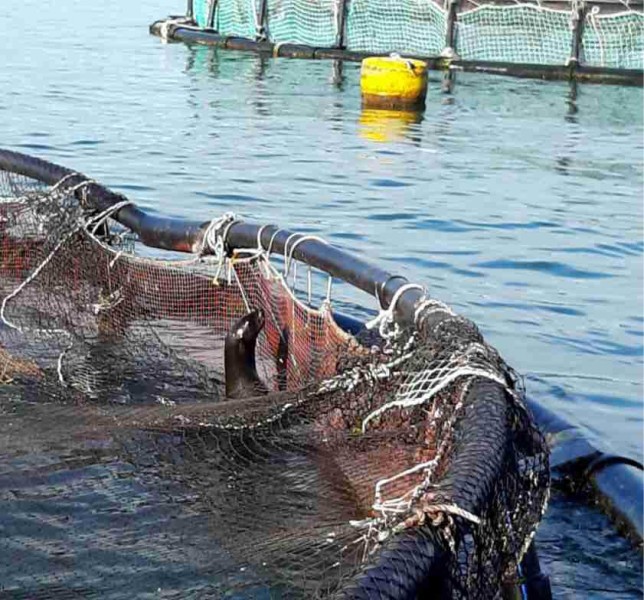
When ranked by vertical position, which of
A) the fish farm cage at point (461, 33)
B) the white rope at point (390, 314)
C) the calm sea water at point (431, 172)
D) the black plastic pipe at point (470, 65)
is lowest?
the calm sea water at point (431, 172)

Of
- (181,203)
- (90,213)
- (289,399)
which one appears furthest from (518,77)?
(289,399)

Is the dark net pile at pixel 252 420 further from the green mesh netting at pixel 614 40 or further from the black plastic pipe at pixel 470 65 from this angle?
the green mesh netting at pixel 614 40

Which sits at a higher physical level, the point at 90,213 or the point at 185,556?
the point at 90,213

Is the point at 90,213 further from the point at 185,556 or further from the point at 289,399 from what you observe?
the point at 185,556

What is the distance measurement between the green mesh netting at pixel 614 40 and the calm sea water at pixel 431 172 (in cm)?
204

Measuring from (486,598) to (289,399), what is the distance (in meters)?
1.75

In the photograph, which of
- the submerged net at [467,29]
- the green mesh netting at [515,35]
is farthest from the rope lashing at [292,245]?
the green mesh netting at [515,35]

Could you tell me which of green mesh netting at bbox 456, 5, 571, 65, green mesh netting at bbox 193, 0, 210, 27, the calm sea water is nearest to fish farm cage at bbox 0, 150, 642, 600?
→ the calm sea water

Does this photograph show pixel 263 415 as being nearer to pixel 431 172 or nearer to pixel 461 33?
pixel 431 172

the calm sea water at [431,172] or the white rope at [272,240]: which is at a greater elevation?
the white rope at [272,240]

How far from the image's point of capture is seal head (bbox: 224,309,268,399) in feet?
16.9

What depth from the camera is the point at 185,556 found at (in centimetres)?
371

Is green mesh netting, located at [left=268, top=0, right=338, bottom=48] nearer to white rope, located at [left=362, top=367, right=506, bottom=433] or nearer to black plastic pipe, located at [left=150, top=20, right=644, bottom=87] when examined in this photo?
Answer: black plastic pipe, located at [left=150, top=20, right=644, bottom=87]

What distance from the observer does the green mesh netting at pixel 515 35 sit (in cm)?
2722
